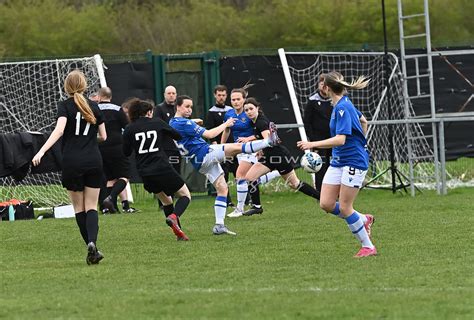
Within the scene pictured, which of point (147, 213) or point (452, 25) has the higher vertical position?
point (452, 25)

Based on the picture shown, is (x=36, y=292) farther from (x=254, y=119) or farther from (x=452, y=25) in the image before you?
(x=452, y=25)

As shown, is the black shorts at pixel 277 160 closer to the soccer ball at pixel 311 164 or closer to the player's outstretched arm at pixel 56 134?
the soccer ball at pixel 311 164

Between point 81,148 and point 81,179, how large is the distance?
1.01 ft

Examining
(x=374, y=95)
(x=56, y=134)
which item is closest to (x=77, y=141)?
(x=56, y=134)

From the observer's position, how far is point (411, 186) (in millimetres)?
18984

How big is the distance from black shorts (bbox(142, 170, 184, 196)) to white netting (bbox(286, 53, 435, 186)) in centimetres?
794

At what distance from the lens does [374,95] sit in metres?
22.6

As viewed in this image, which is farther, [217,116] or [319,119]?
[217,116]

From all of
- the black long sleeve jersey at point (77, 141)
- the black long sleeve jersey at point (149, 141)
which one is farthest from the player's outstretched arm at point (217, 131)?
the black long sleeve jersey at point (77, 141)

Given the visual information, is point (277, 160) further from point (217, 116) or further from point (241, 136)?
point (217, 116)

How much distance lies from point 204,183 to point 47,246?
7.34 metres

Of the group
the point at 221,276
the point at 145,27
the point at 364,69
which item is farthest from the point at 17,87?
the point at 145,27

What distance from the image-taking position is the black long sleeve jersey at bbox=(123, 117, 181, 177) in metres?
12.9

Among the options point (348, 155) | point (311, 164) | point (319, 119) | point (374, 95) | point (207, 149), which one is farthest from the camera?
point (374, 95)
